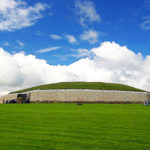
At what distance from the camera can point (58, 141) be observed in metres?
9.08

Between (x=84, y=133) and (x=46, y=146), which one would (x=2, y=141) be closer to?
(x=46, y=146)

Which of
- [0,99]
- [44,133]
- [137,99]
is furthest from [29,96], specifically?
[44,133]

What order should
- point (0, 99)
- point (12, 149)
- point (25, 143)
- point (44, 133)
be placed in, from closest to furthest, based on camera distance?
point (12, 149) → point (25, 143) → point (44, 133) → point (0, 99)

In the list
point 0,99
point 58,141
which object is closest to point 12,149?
point 58,141

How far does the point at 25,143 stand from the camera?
8734 mm

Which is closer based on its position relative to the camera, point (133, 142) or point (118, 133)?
point (133, 142)

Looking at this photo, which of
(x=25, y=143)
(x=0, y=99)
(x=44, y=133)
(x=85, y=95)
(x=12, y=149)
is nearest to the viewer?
(x=12, y=149)

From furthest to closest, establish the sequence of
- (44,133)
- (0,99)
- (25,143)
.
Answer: (0,99) → (44,133) → (25,143)

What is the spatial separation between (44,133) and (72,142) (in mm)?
2218

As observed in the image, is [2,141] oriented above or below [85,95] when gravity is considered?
below

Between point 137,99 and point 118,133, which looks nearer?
point 118,133

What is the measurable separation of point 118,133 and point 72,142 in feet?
10.3

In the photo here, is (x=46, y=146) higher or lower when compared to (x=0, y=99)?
lower

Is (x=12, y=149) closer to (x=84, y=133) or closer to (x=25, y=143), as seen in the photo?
(x=25, y=143)
